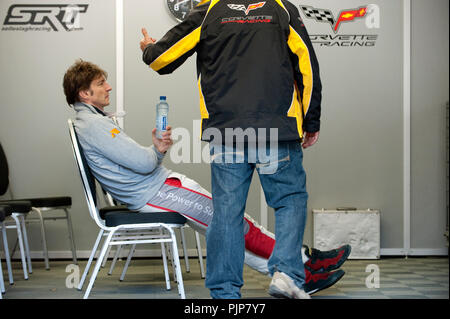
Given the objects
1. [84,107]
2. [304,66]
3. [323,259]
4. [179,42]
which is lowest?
[323,259]

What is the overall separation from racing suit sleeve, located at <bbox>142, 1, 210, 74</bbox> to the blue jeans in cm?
43

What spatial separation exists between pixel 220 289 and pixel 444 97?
335 centimetres

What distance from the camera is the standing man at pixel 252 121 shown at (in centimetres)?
230

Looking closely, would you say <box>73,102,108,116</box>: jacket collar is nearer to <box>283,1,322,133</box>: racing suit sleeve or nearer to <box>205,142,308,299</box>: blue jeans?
<box>205,142,308,299</box>: blue jeans

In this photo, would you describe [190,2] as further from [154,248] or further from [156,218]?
[156,218]

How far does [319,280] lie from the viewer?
2.77 m

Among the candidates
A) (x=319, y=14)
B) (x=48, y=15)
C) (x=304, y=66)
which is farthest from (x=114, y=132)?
(x=319, y=14)

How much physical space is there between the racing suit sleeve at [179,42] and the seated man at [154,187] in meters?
0.50

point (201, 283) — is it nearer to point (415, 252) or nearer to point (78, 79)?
point (78, 79)

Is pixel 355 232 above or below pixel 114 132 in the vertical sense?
below

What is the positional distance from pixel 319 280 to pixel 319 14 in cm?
275

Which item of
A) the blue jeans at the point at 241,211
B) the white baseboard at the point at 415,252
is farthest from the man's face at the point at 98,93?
the white baseboard at the point at 415,252

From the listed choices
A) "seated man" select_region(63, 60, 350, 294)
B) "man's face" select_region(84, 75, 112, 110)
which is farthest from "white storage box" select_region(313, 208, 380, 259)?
"man's face" select_region(84, 75, 112, 110)
